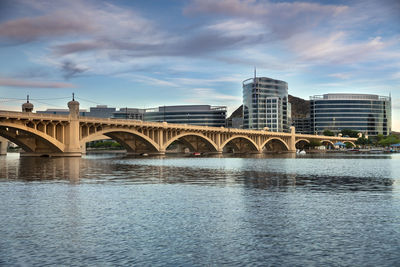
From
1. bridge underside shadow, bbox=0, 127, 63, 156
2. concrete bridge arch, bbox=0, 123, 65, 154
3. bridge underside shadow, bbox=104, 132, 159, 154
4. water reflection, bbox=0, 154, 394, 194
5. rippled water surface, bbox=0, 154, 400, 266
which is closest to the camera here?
rippled water surface, bbox=0, 154, 400, 266

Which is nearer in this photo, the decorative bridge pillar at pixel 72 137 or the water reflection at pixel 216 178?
the water reflection at pixel 216 178

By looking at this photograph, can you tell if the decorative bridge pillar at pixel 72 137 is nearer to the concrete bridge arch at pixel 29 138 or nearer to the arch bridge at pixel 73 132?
the arch bridge at pixel 73 132

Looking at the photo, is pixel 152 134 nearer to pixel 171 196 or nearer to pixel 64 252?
pixel 171 196

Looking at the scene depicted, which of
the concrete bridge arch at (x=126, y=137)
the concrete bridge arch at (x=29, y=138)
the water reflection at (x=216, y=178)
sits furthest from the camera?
the concrete bridge arch at (x=126, y=137)

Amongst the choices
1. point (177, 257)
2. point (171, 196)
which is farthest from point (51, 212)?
point (177, 257)

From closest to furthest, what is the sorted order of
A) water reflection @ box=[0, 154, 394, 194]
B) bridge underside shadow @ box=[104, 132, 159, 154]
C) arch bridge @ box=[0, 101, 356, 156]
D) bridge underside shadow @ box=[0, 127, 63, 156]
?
water reflection @ box=[0, 154, 394, 194] → arch bridge @ box=[0, 101, 356, 156] → bridge underside shadow @ box=[0, 127, 63, 156] → bridge underside shadow @ box=[104, 132, 159, 154]

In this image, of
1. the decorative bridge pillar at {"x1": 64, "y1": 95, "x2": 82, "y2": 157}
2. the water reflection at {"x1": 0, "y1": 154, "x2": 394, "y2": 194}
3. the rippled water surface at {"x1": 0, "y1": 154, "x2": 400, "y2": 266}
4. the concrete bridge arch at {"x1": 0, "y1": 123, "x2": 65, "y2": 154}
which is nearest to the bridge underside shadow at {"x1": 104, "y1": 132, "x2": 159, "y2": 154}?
the concrete bridge arch at {"x1": 0, "y1": 123, "x2": 65, "y2": 154}

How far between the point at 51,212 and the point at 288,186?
1963 centimetres

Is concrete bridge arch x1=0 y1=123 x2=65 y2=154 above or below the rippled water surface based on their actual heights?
above

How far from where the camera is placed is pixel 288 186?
3409 centimetres

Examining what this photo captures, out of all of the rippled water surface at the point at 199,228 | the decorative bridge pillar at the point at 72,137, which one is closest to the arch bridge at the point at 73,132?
the decorative bridge pillar at the point at 72,137

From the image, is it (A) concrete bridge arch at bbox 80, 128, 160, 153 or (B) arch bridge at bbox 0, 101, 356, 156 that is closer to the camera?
(B) arch bridge at bbox 0, 101, 356, 156

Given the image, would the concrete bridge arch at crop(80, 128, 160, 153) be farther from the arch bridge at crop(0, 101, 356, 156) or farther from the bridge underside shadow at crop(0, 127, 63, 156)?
the bridge underside shadow at crop(0, 127, 63, 156)

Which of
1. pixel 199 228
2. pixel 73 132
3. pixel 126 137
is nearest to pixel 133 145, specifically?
pixel 126 137
